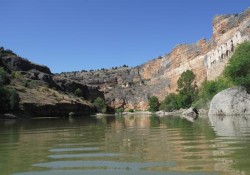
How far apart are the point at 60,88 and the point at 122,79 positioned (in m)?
55.1

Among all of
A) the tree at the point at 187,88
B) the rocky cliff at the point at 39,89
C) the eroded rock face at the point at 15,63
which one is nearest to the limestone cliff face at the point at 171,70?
the tree at the point at 187,88

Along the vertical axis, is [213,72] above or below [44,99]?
above

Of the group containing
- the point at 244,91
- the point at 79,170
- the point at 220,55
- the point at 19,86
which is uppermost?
the point at 220,55

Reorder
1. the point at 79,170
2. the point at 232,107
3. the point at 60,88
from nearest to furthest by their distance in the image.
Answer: the point at 79,170 < the point at 232,107 < the point at 60,88

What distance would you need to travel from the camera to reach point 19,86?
98062mm

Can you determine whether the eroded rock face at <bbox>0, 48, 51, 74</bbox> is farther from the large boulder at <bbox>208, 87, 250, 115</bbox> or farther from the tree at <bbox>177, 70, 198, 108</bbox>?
the large boulder at <bbox>208, 87, 250, 115</bbox>

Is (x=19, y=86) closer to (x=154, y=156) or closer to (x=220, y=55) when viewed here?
(x=220, y=55)

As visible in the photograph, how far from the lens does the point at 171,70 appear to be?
145375mm

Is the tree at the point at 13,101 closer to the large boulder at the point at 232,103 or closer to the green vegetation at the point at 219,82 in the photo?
the green vegetation at the point at 219,82

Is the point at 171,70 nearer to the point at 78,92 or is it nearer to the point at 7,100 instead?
the point at 78,92

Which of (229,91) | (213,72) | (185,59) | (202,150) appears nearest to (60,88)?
(185,59)

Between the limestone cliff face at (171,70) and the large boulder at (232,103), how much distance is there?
142 ft

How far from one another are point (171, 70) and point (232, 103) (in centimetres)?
10564

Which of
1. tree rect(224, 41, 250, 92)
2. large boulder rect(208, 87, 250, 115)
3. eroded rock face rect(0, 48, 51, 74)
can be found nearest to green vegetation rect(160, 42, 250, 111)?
tree rect(224, 41, 250, 92)
